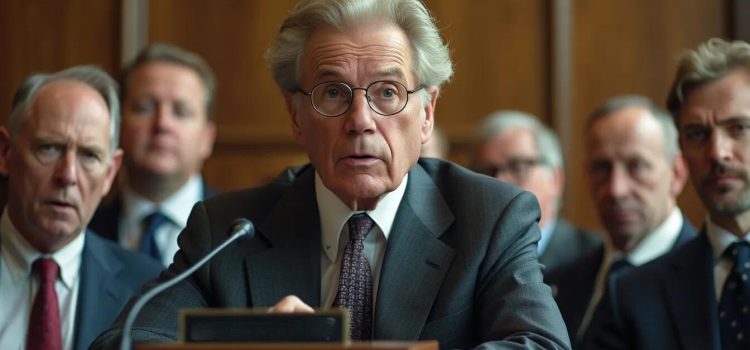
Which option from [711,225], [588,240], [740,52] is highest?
[740,52]

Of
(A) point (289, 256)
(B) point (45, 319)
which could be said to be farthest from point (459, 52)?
(A) point (289, 256)

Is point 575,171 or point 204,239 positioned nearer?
point 204,239

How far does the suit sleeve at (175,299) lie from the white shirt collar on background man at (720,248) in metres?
1.61

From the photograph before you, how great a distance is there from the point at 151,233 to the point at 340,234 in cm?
218

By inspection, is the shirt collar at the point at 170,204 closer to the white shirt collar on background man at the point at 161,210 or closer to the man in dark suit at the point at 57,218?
the white shirt collar on background man at the point at 161,210

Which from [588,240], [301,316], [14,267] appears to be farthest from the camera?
[588,240]

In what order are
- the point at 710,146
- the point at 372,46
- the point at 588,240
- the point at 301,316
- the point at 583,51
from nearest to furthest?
the point at 301,316 < the point at 372,46 < the point at 710,146 < the point at 588,240 < the point at 583,51

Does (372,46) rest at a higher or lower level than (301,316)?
higher

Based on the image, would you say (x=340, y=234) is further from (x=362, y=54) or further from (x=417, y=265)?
(x=362, y=54)

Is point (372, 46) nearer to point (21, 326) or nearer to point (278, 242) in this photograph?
point (278, 242)

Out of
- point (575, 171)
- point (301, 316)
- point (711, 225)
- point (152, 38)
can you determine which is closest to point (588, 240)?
point (575, 171)

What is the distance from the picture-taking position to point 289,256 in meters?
3.00

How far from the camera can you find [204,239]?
3.01 metres

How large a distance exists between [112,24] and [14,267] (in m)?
2.95
